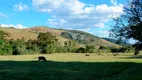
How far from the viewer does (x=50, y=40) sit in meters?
183

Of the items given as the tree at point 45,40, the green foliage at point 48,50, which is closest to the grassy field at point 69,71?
the green foliage at point 48,50

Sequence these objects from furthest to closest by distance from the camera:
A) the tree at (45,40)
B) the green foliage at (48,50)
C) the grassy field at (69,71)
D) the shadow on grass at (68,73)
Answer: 1. the tree at (45,40)
2. the green foliage at (48,50)
3. the grassy field at (69,71)
4. the shadow on grass at (68,73)

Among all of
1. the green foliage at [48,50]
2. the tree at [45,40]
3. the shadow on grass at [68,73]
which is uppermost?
the tree at [45,40]

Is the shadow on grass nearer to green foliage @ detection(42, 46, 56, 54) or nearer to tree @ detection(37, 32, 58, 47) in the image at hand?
green foliage @ detection(42, 46, 56, 54)

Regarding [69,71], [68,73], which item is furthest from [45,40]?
[68,73]

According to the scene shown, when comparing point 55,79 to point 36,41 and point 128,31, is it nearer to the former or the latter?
point 128,31

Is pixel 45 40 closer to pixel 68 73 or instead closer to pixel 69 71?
pixel 69 71

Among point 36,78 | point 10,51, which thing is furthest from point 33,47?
point 36,78

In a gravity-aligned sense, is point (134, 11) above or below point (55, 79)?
above

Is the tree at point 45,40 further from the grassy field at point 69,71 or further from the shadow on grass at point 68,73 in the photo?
the shadow on grass at point 68,73

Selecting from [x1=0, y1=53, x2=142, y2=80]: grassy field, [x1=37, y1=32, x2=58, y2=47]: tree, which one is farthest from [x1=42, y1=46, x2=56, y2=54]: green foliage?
[x1=0, y1=53, x2=142, y2=80]: grassy field

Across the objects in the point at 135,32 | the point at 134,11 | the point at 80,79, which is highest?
the point at 134,11

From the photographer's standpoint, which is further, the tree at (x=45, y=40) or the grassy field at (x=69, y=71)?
the tree at (x=45, y=40)

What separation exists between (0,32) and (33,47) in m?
26.1
